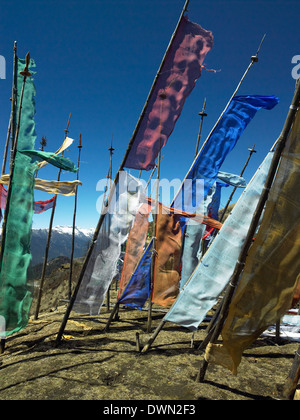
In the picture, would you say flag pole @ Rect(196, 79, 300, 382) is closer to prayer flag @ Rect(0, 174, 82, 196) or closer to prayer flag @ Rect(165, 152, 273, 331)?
prayer flag @ Rect(165, 152, 273, 331)

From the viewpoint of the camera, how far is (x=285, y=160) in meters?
4.43

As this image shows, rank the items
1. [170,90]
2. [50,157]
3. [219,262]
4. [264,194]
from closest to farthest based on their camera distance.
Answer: [264,194] < [219,262] < [50,157] < [170,90]

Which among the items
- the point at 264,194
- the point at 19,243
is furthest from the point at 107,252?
the point at 264,194

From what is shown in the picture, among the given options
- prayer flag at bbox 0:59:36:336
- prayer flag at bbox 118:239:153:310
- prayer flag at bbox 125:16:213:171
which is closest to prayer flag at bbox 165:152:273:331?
prayer flag at bbox 118:239:153:310

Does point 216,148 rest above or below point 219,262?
above

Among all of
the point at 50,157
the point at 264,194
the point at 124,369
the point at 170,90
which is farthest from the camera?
the point at 170,90

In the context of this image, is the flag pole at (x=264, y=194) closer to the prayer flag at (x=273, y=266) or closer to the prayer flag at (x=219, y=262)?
the prayer flag at (x=273, y=266)

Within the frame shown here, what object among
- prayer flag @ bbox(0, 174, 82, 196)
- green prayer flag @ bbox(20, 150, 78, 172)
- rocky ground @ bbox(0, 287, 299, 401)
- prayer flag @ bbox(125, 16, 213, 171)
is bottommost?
rocky ground @ bbox(0, 287, 299, 401)

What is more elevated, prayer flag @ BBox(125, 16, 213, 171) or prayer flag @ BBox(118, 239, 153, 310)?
prayer flag @ BBox(125, 16, 213, 171)

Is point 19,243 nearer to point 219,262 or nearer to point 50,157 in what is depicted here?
point 50,157

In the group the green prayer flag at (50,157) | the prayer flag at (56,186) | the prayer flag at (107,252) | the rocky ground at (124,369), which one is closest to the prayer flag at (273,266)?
the rocky ground at (124,369)

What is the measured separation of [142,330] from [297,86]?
334 inches
